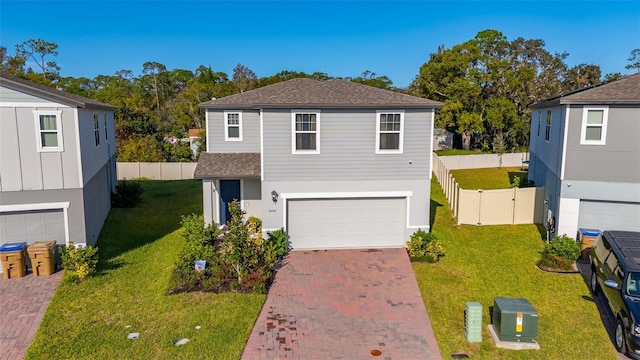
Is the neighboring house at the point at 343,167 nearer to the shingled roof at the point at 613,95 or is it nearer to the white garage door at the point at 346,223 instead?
the white garage door at the point at 346,223

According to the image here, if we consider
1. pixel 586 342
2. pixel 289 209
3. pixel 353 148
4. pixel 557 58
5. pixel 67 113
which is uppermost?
pixel 557 58

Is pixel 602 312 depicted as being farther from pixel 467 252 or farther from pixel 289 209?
pixel 289 209

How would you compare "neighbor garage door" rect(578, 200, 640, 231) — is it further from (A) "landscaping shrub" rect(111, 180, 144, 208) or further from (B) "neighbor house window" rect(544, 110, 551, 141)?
(A) "landscaping shrub" rect(111, 180, 144, 208)

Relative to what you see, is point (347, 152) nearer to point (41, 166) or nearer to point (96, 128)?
point (41, 166)

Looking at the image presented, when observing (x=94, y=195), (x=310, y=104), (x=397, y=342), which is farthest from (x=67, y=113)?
(x=397, y=342)

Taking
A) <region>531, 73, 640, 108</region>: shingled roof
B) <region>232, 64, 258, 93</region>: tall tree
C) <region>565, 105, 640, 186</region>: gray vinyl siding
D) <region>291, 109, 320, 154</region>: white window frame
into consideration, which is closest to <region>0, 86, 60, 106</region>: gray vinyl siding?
<region>291, 109, 320, 154</region>: white window frame
